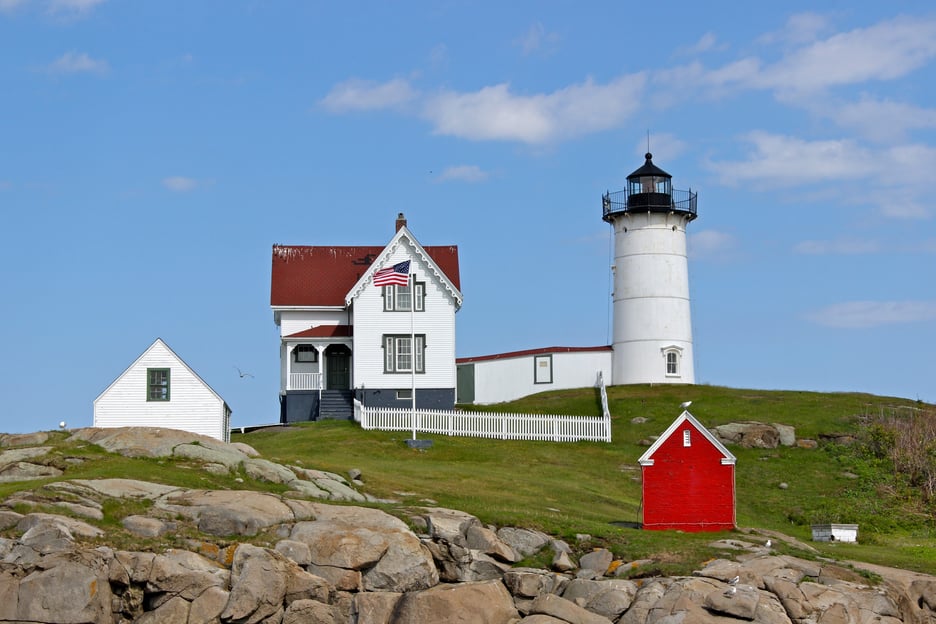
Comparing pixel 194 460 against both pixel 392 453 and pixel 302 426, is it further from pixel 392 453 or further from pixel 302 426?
pixel 302 426

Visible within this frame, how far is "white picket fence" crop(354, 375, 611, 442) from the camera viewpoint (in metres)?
48.6

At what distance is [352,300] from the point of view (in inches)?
2121

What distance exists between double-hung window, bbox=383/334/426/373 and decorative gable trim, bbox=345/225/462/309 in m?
2.26

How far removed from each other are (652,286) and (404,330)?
12585 millimetres

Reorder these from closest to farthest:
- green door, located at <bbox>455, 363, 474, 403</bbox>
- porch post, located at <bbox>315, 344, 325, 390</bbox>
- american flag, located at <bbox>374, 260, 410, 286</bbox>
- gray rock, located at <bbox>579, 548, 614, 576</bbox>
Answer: gray rock, located at <bbox>579, 548, 614, 576</bbox>
american flag, located at <bbox>374, 260, 410, 286</bbox>
porch post, located at <bbox>315, 344, 325, 390</bbox>
green door, located at <bbox>455, 363, 474, 403</bbox>

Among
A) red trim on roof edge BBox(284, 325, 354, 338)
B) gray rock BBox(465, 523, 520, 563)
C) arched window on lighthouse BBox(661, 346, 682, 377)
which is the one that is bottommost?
gray rock BBox(465, 523, 520, 563)

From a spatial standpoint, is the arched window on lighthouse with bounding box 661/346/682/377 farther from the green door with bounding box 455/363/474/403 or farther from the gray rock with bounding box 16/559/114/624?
the gray rock with bounding box 16/559/114/624

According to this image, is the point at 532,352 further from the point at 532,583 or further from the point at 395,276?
the point at 532,583

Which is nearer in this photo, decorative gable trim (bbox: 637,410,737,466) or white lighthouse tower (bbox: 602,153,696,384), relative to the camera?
decorative gable trim (bbox: 637,410,737,466)

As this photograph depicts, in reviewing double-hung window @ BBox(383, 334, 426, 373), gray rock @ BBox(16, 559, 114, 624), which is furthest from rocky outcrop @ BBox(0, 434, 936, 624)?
double-hung window @ BBox(383, 334, 426, 373)

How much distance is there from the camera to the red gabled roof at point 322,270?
2237 inches

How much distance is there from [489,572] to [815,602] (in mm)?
6873

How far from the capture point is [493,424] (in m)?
49.1

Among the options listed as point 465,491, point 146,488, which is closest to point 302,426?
point 465,491
